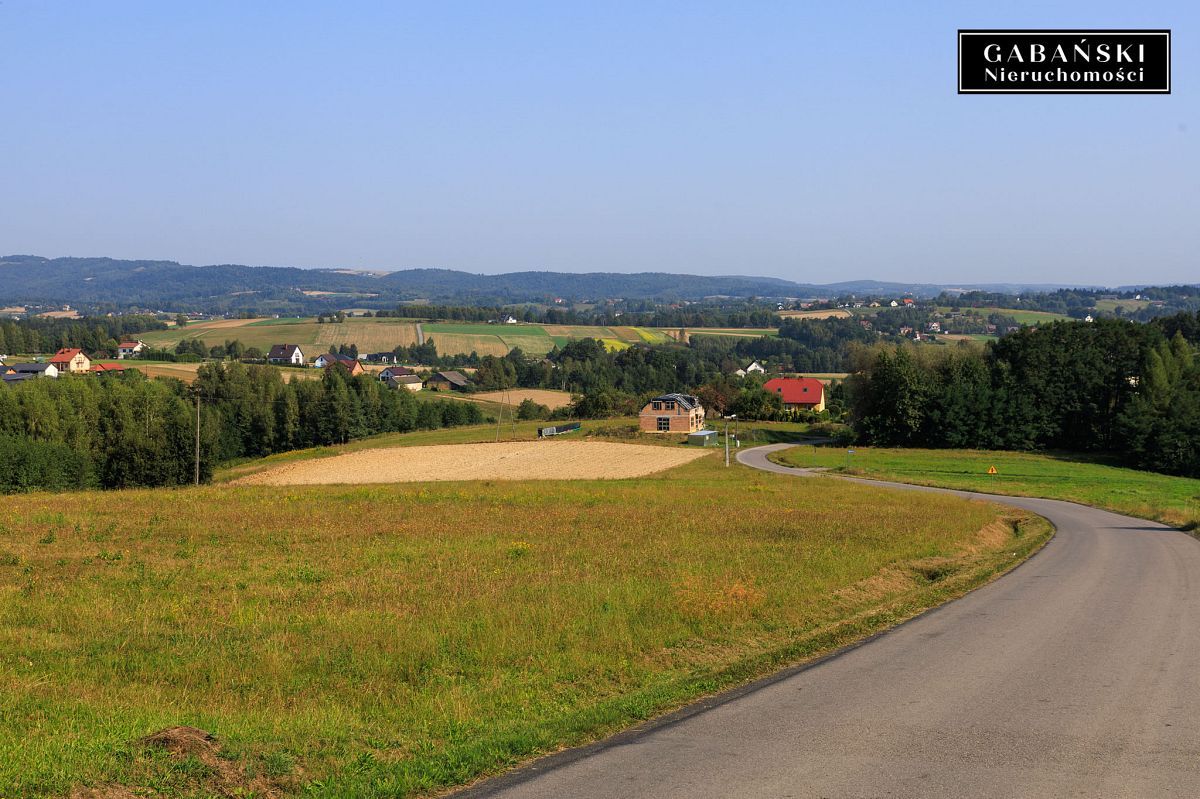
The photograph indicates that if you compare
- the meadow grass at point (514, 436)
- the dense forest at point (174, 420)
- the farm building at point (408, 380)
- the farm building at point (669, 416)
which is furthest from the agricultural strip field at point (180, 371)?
the farm building at point (669, 416)

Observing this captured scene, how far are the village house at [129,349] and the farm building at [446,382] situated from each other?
51.9 meters

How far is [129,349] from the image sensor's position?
183375mm

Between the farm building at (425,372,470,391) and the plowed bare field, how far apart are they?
62.4 metres

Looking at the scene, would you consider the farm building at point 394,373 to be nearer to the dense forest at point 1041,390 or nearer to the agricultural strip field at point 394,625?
the dense forest at point 1041,390

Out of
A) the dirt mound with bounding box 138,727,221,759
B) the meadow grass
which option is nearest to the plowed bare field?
the meadow grass

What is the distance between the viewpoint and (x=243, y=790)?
9.46 metres

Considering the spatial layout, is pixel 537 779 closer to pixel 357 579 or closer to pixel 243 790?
pixel 243 790

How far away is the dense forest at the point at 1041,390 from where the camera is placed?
87.6 meters

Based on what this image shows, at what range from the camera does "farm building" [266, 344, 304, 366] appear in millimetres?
179137

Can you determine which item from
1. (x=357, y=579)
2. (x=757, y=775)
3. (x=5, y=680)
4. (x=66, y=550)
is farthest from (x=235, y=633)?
(x=66, y=550)

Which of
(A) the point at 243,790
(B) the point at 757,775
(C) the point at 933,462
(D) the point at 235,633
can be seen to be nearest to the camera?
(A) the point at 243,790

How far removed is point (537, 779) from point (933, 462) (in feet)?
240

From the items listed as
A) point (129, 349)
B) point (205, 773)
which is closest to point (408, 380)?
point (129, 349)

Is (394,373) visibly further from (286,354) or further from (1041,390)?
(1041,390)
